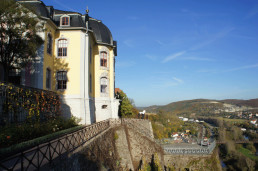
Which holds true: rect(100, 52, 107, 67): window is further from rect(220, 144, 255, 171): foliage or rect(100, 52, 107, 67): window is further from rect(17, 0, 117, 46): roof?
rect(220, 144, 255, 171): foliage

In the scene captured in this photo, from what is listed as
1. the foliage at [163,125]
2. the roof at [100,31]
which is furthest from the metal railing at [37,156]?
the foliage at [163,125]

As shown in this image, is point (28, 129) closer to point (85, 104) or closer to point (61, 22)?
point (85, 104)

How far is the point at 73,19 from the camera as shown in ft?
62.4

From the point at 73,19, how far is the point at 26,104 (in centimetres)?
1107

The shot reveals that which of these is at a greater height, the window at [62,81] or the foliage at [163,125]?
the window at [62,81]

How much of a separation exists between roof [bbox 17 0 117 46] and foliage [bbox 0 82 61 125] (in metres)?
5.90

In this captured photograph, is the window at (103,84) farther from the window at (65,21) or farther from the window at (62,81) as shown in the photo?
the window at (65,21)

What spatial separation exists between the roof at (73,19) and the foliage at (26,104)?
5900 millimetres

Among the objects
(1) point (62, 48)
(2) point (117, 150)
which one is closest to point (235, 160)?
(2) point (117, 150)

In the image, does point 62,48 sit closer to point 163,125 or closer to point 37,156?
point 37,156

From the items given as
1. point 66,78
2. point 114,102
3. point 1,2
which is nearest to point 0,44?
point 1,2

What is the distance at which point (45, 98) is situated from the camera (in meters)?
13.8

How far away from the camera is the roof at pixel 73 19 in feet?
52.2

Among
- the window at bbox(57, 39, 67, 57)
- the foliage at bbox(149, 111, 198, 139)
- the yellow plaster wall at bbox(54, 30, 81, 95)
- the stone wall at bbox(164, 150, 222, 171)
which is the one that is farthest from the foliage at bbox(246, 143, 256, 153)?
the window at bbox(57, 39, 67, 57)
